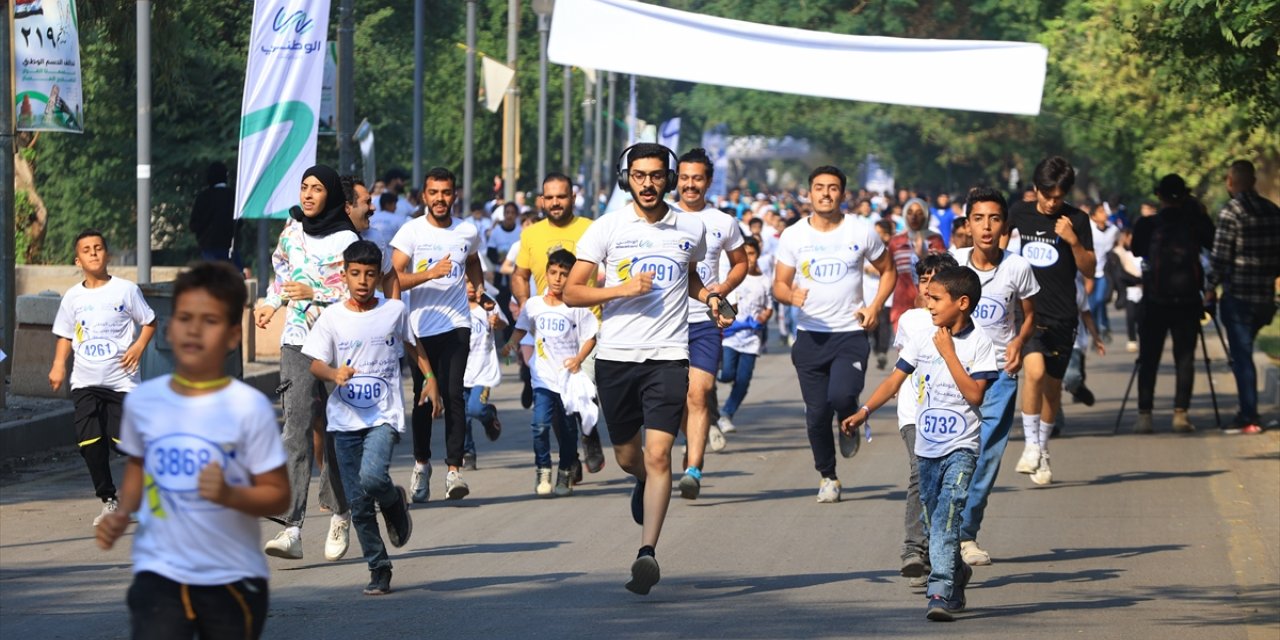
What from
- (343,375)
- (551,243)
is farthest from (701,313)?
(343,375)

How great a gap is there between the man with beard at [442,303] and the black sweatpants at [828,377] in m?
1.94

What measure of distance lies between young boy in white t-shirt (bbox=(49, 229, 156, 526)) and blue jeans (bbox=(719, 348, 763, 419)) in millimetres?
5690

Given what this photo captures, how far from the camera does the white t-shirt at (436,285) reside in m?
11.2

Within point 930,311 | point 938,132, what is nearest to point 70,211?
point 930,311

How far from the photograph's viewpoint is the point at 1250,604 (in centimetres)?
832

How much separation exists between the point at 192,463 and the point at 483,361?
8118 mm

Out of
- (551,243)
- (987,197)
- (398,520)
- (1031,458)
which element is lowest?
(1031,458)

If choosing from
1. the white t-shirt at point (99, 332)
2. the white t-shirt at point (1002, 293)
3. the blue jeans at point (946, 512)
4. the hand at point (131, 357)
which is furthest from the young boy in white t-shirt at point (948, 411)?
the white t-shirt at point (99, 332)

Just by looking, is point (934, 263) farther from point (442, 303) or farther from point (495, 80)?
point (495, 80)

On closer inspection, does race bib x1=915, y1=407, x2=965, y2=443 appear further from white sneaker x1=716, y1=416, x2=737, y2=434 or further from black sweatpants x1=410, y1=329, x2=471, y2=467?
white sneaker x1=716, y1=416, x2=737, y2=434

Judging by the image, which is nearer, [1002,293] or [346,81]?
[1002,293]

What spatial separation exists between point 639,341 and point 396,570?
5.28 ft

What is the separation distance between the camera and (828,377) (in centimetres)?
1124

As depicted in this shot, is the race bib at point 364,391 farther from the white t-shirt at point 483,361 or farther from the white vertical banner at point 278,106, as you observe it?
the white vertical banner at point 278,106
